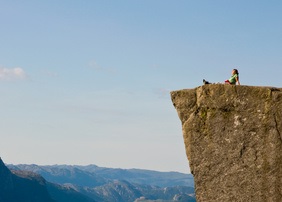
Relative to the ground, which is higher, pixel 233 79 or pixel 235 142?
pixel 233 79

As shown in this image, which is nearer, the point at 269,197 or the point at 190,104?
the point at 269,197

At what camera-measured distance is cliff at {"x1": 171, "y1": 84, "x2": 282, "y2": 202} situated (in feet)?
45.2

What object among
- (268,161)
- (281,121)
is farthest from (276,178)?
(281,121)

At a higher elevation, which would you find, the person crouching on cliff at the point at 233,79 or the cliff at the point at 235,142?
the person crouching on cliff at the point at 233,79

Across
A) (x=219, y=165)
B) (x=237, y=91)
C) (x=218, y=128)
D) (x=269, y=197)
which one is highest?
(x=237, y=91)

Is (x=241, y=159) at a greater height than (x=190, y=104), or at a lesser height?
lesser

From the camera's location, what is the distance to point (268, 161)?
13.7 m

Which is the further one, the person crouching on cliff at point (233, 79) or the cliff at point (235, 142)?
the person crouching on cliff at point (233, 79)

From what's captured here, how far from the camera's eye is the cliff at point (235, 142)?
13773mm

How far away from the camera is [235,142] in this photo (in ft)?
46.2

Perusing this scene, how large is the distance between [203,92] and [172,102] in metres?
1.12

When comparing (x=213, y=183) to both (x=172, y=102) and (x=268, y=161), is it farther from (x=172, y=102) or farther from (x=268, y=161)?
(x=172, y=102)

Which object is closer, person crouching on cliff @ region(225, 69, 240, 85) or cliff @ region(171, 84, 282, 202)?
cliff @ region(171, 84, 282, 202)

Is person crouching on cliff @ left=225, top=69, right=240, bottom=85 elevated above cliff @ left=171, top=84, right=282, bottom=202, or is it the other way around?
person crouching on cliff @ left=225, top=69, right=240, bottom=85
